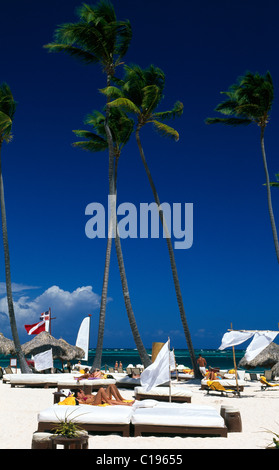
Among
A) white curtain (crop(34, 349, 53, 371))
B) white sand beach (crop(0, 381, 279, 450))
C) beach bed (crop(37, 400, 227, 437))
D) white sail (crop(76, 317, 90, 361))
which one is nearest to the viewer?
white sand beach (crop(0, 381, 279, 450))

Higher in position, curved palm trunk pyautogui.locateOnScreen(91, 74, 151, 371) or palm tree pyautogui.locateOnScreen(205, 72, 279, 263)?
palm tree pyautogui.locateOnScreen(205, 72, 279, 263)

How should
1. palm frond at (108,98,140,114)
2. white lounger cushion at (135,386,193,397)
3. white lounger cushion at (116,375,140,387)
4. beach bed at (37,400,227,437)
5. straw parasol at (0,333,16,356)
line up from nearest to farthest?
beach bed at (37,400,227,437)
white lounger cushion at (135,386,193,397)
white lounger cushion at (116,375,140,387)
palm frond at (108,98,140,114)
straw parasol at (0,333,16,356)

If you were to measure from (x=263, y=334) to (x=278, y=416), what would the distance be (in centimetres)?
480

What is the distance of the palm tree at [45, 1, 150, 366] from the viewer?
20703 mm

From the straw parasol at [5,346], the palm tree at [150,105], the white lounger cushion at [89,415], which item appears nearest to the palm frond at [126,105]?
the palm tree at [150,105]

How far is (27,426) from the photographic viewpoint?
29.2 feet

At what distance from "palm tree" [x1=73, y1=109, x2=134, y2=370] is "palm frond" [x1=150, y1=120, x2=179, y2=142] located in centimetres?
223

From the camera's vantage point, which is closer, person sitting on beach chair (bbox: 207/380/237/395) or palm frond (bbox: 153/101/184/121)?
person sitting on beach chair (bbox: 207/380/237/395)

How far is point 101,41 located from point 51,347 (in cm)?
1998

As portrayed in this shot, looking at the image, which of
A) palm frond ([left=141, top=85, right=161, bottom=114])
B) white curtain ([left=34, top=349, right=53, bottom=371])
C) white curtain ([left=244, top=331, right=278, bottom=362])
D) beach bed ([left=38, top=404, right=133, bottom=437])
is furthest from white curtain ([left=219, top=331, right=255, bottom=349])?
palm frond ([left=141, top=85, right=161, bottom=114])

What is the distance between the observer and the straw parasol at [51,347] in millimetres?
29828

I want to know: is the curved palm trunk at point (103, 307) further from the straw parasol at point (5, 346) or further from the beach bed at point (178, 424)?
the beach bed at point (178, 424)

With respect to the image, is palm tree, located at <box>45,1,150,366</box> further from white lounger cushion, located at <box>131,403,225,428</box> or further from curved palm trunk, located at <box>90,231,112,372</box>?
white lounger cushion, located at <box>131,403,225,428</box>

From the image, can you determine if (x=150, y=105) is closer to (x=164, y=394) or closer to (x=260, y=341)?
(x=260, y=341)
